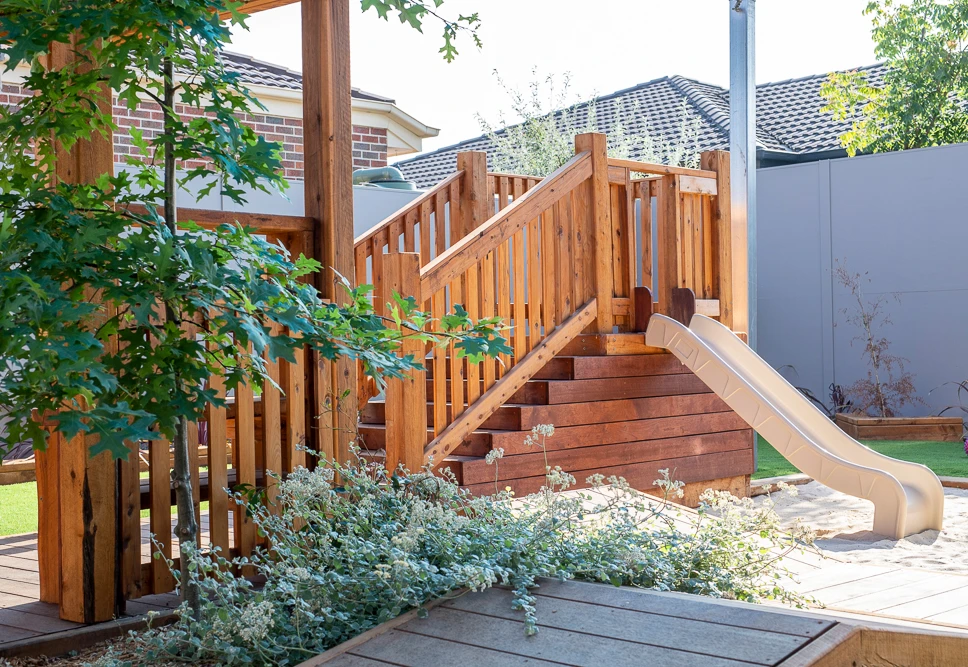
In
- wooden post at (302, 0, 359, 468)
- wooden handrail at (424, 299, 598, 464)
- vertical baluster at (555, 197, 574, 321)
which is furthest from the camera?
vertical baluster at (555, 197, 574, 321)

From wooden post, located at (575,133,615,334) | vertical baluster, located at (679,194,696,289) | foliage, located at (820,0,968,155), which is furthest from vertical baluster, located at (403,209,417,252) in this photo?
foliage, located at (820,0,968,155)

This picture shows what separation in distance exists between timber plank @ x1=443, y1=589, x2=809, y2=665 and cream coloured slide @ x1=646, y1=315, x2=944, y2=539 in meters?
3.63

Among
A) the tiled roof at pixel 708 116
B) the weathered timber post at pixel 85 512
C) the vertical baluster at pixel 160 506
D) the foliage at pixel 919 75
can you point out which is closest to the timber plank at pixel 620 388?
the vertical baluster at pixel 160 506

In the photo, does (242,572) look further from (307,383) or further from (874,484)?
A: (874,484)

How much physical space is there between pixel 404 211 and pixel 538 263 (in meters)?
1.32

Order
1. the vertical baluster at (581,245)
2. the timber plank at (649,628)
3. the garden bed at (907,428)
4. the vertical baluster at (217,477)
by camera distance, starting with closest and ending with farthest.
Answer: the timber plank at (649,628) → the vertical baluster at (217,477) → the vertical baluster at (581,245) → the garden bed at (907,428)

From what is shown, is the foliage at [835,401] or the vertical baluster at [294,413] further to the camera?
the foliage at [835,401]

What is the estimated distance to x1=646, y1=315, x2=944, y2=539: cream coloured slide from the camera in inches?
227

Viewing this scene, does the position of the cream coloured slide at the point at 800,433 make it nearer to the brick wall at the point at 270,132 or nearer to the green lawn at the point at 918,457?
the green lawn at the point at 918,457

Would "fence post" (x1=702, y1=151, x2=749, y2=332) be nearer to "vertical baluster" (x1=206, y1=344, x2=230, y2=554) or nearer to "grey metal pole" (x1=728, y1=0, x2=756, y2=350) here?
"grey metal pole" (x1=728, y1=0, x2=756, y2=350)

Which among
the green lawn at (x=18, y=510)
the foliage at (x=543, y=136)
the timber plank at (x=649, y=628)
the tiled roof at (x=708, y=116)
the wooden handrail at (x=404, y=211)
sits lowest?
the green lawn at (x=18, y=510)

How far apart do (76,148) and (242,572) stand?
1794 millimetres

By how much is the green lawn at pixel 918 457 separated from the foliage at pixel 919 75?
559 centimetres

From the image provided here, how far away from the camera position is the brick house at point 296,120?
946 centimetres
